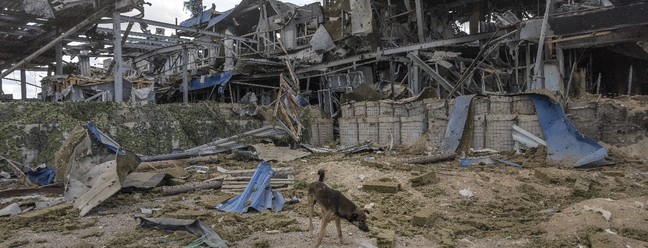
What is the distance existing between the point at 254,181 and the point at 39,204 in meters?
3.61

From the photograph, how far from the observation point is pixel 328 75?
70.9ft

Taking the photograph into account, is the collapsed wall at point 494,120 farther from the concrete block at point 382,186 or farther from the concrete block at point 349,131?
the concrete block at point 382,186

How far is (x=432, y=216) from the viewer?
19.2 ft

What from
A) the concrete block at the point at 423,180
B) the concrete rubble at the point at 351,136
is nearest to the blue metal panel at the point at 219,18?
the concrete rubble at the point at 351,136

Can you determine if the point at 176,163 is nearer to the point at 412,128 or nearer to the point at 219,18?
the point at 412,128

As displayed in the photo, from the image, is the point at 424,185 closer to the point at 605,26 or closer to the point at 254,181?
the point at 254,181

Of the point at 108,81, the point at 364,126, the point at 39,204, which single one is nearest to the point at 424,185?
the point at 39,204

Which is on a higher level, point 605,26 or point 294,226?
point 605,26

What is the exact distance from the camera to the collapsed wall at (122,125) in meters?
11.2

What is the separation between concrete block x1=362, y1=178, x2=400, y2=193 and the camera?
7.46 meters

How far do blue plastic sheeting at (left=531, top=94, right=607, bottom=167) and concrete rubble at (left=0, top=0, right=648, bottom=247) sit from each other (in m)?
0.03

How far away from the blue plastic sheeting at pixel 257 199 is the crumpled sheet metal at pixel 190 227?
1200 mm

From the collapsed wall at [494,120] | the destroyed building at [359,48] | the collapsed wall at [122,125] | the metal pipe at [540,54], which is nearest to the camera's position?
the collapsed wall at [494,120]

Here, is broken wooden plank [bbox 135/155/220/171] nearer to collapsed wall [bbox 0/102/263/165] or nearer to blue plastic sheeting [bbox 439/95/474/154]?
→ collapsed wall [bbox 0/102/263/165]
